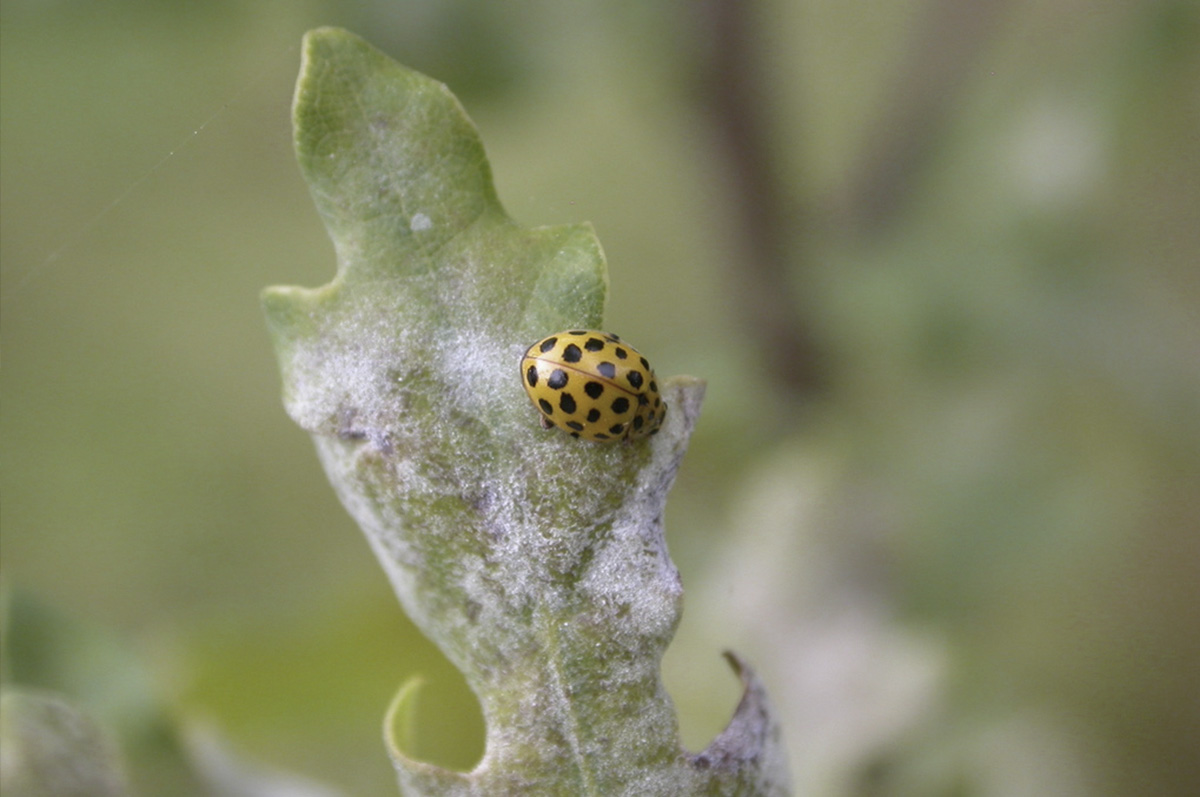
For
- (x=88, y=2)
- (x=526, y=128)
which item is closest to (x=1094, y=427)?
(x=526, y=128)

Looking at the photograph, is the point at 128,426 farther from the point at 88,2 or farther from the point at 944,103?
the point at 944,103

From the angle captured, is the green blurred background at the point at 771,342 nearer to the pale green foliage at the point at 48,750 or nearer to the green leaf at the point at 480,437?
the pale green foliage at the point at 48,750

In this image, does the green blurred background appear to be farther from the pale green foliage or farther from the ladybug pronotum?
the ladybug pronotum

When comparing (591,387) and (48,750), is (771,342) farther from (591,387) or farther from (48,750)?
(48,750)

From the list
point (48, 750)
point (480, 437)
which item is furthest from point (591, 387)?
point (48, 750)

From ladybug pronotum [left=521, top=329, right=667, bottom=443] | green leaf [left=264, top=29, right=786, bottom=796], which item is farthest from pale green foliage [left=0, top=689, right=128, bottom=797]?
ladybug pronotum [left=521, top=329, right=667, bottom=443]

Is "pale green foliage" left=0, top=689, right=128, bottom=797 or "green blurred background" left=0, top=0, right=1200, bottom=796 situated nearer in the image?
"pale green foliage" left=0, top=689, right=128, bottom=797

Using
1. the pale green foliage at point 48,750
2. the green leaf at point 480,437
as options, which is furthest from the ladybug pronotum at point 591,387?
the pale green foliage at point 48,750
